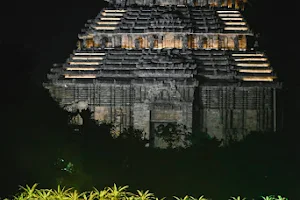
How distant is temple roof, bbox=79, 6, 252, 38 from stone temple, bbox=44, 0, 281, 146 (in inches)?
3.9

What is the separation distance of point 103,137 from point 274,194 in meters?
8.70

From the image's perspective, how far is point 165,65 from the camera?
30562 mm

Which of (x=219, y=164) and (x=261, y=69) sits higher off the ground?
(x=261, y=69)

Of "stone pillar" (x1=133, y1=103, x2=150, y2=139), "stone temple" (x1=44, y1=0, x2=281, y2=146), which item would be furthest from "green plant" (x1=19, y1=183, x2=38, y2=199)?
"stone temple" (x1=44, y1=0, x2=281, y2=146)

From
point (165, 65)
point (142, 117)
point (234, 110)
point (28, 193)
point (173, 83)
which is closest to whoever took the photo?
point (28, 193)

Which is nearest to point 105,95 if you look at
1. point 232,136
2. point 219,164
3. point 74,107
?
point 74,107

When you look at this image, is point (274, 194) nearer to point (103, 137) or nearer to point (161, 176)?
point (161, 176)

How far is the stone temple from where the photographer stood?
30.1m

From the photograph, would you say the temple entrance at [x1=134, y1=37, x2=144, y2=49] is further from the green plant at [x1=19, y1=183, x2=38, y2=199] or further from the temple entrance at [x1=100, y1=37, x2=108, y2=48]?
the green plant at [x1=19, y1=183, x2=38, y2=199]

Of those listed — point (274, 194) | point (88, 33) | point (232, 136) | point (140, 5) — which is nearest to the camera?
point (274, 194)

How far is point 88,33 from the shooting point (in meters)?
35.2

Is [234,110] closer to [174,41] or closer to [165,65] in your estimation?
[165,65]

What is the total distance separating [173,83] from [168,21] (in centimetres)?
591

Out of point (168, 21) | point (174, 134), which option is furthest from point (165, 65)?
point (168, 21)
